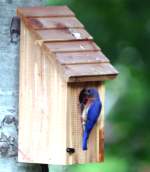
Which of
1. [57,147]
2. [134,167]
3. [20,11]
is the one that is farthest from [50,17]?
[134,167]

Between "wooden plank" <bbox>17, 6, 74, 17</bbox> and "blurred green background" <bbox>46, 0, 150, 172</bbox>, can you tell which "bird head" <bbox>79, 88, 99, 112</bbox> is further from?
"blurred green background" <bbox>46, 0, 150, 172</bbox>

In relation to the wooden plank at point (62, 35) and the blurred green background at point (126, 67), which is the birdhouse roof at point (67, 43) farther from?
the blurred green background at point (126, 67)

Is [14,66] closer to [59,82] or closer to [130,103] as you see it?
[59,82]

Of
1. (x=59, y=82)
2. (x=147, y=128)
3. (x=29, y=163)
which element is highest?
(x=59, y=82)

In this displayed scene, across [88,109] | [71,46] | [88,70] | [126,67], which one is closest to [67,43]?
[71,46]

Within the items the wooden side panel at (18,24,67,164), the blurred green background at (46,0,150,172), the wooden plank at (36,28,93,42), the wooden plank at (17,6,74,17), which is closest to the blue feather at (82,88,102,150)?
the wooden side panel at (18,24,67,164)

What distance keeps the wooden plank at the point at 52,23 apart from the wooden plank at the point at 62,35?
0.8 inches

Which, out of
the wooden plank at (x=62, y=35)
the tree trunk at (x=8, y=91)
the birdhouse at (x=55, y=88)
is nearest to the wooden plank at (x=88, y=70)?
the birdhouse at (x=55, y=88)

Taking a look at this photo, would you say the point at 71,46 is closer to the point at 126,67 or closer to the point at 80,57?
the point at 80,57

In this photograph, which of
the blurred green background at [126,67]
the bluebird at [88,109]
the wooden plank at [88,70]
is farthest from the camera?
the blurred green background at [126,67]

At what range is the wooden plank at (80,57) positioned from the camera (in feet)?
19.3

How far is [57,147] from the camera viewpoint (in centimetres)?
590

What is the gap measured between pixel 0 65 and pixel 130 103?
13.7ft

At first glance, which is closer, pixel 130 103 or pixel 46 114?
pixel 46 114
